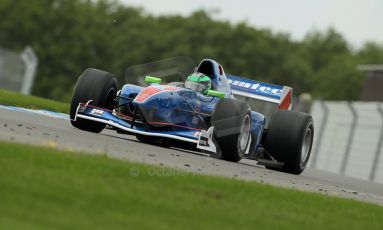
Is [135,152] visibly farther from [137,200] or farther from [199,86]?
[137,200]

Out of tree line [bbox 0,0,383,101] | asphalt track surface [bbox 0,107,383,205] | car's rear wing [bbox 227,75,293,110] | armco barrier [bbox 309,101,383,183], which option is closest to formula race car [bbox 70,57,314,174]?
asphalt track surface [bbox 0,107,383,205]

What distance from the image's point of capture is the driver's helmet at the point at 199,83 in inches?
581

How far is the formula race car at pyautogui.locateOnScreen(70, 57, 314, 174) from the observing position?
44.7 ft

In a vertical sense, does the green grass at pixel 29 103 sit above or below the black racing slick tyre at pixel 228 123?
below

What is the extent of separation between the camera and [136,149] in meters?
12.4

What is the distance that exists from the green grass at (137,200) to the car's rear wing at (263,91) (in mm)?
5646

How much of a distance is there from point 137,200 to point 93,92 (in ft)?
21.8

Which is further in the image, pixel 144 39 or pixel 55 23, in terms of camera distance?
pixel 144 39

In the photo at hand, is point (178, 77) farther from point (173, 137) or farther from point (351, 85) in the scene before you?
point (351, 85)

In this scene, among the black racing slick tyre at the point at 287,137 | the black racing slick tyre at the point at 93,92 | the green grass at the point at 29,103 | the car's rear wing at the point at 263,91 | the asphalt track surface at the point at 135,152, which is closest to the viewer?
the asphalt track surface at the point at 135,152

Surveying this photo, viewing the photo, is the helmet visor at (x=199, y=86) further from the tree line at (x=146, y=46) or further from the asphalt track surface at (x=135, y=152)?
the tree line at (x=146, y=46)

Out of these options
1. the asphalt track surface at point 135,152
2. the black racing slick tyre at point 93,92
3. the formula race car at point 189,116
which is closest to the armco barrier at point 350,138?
the formula race car at point 189,116

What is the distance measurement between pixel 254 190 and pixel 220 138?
158 inches

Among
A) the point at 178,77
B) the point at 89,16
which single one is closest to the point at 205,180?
the point at 178,77
